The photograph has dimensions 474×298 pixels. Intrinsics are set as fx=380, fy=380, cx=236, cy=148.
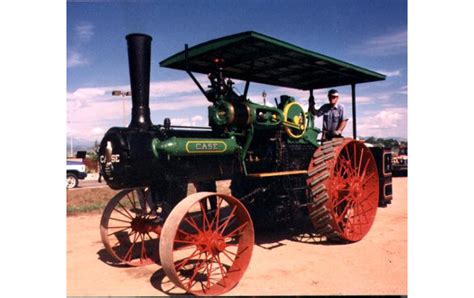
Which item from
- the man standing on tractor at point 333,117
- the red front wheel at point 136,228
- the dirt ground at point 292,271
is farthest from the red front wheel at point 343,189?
the red front wheel at point 136,228

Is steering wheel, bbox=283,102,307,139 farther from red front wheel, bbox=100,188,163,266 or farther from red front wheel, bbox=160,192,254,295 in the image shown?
red front wheel, bbox=100,188,163,266

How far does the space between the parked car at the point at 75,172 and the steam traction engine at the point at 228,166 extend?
1004 cm

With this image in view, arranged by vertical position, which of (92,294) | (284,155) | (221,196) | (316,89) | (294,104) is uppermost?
(316,89)

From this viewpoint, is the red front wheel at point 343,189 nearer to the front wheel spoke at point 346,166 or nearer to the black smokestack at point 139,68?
the front wheel spoke at point 346,166

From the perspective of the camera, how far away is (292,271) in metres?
5.00

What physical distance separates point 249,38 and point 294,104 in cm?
199

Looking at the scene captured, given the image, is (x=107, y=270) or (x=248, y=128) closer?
(x=107, y=270)

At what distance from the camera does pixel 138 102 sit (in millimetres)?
4828

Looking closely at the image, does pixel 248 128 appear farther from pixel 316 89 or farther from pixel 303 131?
pixel 316 89

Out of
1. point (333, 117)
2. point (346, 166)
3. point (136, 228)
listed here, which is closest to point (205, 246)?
point (136, 228)

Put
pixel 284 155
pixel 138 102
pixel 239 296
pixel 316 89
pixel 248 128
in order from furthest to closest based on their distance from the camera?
1. pixel 316 89
2. pixel 284 155
3. pixel 248 128
4. pixel 138 102
5. pixel 239 296

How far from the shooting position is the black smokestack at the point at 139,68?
4.73 meters

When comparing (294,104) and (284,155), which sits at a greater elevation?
(294,104)
